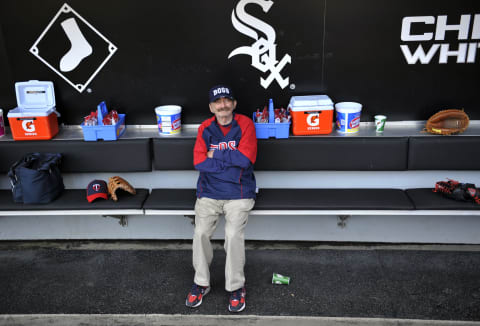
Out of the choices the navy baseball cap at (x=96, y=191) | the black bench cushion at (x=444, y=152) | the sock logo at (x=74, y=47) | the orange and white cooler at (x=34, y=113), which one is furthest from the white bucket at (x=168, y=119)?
the black bench cushion at (x=444, y=152)

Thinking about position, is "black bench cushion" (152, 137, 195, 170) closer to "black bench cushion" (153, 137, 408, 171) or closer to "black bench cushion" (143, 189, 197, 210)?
"black bench cushion" (153, 137, 408, 171)

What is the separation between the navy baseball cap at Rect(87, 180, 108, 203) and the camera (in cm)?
342

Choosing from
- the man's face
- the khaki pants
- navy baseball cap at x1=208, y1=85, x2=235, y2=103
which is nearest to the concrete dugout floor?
the khaki pants

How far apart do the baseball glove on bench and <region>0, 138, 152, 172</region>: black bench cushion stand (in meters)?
2.21

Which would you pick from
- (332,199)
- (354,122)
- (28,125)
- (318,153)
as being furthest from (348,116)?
(28,125)

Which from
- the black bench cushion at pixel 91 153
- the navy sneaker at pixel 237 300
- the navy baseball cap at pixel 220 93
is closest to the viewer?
the navy sneaker at pixel 237 300

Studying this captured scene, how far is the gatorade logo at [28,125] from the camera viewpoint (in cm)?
357

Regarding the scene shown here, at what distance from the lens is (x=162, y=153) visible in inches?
142

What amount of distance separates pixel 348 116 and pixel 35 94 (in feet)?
8.10

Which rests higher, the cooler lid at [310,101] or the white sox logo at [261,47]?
the white sox logo at [261,47]

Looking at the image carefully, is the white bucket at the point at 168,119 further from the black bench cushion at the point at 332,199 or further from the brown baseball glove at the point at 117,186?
the black bench cushion at the point at 332,199

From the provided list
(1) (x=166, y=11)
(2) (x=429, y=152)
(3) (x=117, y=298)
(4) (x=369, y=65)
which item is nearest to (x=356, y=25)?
(4) (x=369, y=65)

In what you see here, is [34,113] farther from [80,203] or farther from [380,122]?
[380,122]

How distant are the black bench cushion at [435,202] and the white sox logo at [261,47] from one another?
1.31m
